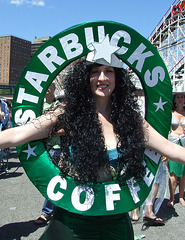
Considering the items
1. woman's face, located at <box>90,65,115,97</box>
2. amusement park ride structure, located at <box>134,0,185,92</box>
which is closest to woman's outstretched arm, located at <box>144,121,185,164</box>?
woman's face, located at <box>90,65,115,97</box>

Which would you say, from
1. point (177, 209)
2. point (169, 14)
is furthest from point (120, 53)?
point (169, 14)

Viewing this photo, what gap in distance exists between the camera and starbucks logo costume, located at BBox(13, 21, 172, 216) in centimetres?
155

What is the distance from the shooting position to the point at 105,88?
62.0 inches

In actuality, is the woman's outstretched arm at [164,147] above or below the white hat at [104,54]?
below

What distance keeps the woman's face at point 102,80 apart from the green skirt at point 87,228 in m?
0.70

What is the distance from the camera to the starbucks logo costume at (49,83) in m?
1.55

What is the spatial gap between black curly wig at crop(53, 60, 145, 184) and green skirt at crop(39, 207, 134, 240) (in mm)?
211

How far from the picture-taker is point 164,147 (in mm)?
1604

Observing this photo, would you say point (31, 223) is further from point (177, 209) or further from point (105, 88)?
point (105, 88)

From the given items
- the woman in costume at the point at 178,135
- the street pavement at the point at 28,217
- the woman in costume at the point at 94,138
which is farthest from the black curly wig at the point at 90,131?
the woman in costume at the point at 178,135

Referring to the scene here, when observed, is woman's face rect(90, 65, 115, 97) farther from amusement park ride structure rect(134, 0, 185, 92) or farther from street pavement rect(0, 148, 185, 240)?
amusement park ride structure rect(134, 0, 185, 92)

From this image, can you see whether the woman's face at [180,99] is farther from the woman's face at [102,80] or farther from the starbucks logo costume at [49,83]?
the woman's face at [102,80]

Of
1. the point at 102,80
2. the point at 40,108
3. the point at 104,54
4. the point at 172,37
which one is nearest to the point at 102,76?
the point at 102,80

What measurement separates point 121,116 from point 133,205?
20.9 inches
